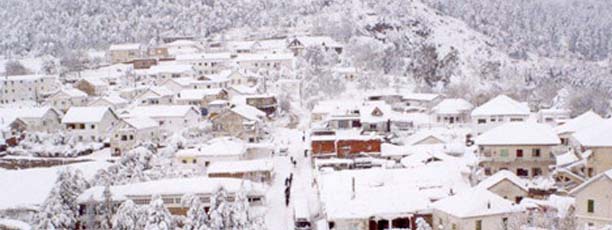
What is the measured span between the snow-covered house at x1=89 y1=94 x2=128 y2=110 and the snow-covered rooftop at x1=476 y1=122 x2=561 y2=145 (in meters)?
27.9

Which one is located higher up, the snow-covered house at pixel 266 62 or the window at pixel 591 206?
the snow-covered house at pixel 266 62

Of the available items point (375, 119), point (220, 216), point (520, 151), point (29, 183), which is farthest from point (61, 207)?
point (375, 119)

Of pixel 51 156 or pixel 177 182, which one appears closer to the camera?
pixel 177 182

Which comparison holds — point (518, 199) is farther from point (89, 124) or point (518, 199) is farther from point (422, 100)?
point (89, 124)

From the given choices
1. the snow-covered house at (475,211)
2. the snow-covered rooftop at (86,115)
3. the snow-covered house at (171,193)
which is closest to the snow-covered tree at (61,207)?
the snow-covered house at (171,193)

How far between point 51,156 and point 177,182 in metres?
14.6

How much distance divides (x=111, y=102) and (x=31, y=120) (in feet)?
18.9

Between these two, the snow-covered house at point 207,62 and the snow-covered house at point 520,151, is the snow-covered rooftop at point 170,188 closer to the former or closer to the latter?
the snow-covered house at point 520,151

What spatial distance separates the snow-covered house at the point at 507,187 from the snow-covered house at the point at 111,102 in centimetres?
2939

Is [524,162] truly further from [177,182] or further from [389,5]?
[389,5]

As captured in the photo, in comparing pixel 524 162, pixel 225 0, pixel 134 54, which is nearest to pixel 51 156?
pixel 524 162

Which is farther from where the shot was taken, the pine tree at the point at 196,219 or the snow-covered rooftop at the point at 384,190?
the snow-covered rooftop at the point at 384,190

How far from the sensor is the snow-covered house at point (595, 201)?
19797 mm

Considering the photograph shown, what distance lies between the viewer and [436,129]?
4000 cm
